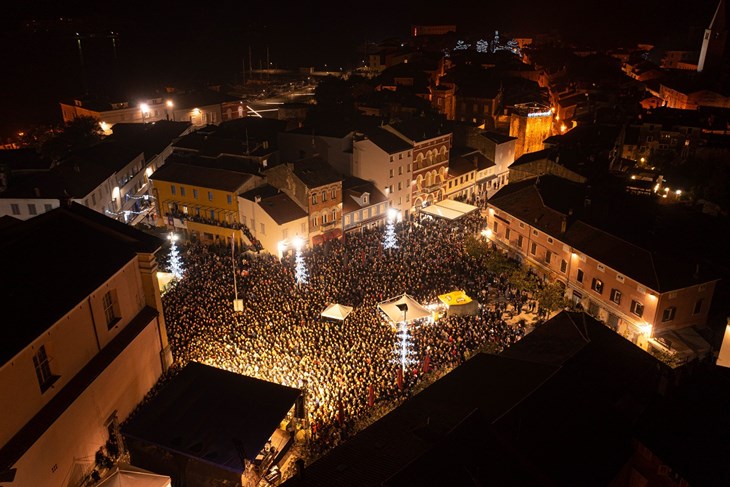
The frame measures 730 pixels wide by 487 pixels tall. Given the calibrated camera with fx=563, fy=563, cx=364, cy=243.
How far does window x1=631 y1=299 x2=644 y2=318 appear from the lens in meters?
28.6

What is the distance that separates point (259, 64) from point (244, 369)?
112m

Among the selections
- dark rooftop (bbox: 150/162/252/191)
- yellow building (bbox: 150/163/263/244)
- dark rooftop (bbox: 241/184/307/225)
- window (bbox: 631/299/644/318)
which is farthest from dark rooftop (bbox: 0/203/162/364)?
window (bbox: 631/299/644/318)

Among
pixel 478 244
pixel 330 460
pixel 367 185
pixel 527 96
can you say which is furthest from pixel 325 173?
pixel 527 96

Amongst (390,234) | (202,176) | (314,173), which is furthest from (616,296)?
(202,176)

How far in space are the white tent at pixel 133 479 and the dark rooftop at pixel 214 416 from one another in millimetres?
1358

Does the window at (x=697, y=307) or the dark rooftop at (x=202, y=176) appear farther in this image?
the dark rooftop at (x=202, y=176)

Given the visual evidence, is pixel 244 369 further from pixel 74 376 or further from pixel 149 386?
pixel 74 376

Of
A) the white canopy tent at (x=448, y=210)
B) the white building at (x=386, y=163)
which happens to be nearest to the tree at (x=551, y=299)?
the white canopy tent at (x=448, y=210)

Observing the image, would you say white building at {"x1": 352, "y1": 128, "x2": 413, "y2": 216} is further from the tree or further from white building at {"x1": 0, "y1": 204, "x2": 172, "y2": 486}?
white building at {"x1": 0, "y1": 204, "x2": 172, "y2": 486}

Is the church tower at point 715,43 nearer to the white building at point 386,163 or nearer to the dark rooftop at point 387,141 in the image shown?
the dark rooftop at point 387,141

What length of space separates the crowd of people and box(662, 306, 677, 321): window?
7.18m

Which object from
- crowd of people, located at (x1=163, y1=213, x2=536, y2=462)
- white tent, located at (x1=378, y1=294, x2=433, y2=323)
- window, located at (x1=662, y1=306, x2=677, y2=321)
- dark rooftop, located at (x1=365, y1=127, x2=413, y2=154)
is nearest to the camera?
crowd of people, located at (x1=163, y1=213, x2=536, y2=462)

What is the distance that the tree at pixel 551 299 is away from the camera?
1171 inches

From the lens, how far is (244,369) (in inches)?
953
